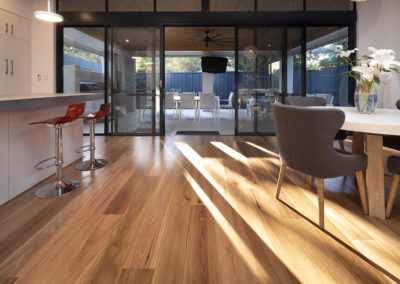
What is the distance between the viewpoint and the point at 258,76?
625cm

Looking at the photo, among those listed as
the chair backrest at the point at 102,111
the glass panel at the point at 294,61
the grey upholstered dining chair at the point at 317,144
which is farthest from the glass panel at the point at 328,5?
the grey upholstered dining chair at the point at 317,144

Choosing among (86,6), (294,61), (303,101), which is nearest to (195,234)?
(303,101)

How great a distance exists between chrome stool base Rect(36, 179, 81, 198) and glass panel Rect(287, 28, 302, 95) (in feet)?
15.6

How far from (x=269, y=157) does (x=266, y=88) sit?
8.13ft

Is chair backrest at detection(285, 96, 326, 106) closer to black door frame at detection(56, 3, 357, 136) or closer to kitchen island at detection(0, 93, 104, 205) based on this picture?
kitchen island at detection(0, 93, 104, 205)

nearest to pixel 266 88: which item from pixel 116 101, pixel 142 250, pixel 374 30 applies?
pixel 374 30

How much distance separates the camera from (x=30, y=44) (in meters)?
5.66

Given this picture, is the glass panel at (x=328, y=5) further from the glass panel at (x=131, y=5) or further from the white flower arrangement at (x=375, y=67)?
the white flower arrangement at (x=375, y=67)

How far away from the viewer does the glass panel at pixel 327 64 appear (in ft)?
20.1

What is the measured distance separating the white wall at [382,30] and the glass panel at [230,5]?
2118mm

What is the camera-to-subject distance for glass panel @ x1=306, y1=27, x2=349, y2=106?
20.1ft

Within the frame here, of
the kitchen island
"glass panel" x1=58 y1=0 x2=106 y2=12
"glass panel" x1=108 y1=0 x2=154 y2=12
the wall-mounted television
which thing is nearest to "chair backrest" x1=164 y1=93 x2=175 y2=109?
"glass panel" x1=108 y1=0 x2=154 y2=12

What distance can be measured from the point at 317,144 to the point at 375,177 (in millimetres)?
636

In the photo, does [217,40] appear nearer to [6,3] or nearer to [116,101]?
[116,101]
